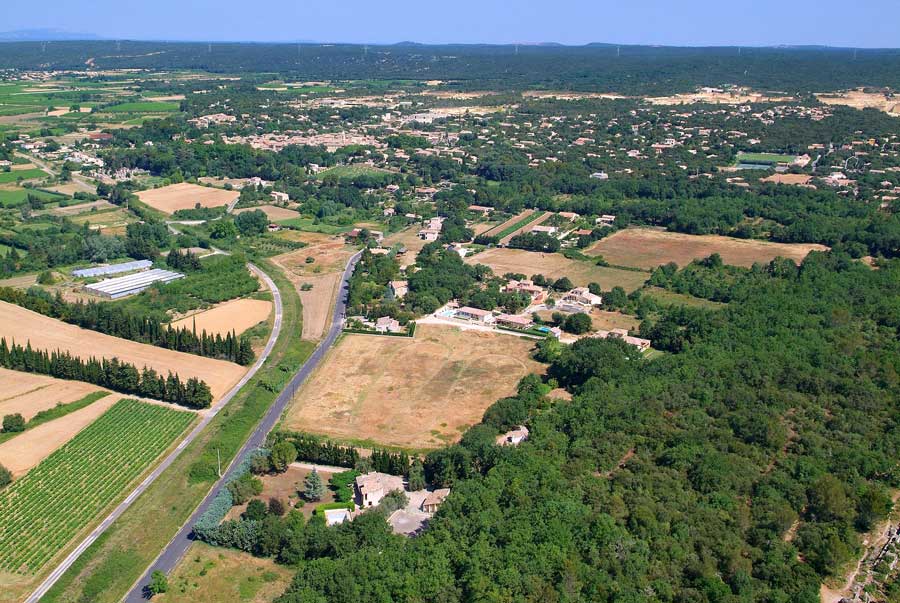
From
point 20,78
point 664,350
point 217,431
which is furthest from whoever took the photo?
point 20,78

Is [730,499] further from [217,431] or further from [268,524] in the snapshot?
[217,431]

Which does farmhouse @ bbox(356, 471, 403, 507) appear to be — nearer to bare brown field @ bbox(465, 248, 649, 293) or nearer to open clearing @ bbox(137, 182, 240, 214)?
bare brown field @ bbox(465, 248, 649, 293)

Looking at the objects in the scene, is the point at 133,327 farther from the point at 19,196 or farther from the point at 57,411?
the point at 19,196

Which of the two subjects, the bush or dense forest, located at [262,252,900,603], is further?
the bush

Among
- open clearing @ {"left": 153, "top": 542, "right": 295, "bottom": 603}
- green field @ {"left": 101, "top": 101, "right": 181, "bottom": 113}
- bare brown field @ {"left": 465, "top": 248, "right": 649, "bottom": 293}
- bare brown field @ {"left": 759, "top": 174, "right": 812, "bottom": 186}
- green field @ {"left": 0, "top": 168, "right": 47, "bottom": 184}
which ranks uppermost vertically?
green field @ {"left": 101, "top": 101, "right": 181, "bottom": 113}

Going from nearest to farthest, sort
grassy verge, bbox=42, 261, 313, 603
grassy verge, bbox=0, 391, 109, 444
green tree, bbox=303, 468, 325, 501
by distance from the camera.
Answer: grassy verge, bbox=42, 261, 313, 603, green tree, bbox=303, 468, 325, 501, grassy verge, bbox=0, 391, 109, 444

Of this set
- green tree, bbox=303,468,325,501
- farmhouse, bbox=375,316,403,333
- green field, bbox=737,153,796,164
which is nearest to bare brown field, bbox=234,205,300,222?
farmhouse, bbox=375,316,403,333

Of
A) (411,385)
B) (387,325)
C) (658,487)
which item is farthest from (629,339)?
(658,487)

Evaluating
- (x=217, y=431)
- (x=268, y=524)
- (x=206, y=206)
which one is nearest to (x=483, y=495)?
(x=268, y=524)
